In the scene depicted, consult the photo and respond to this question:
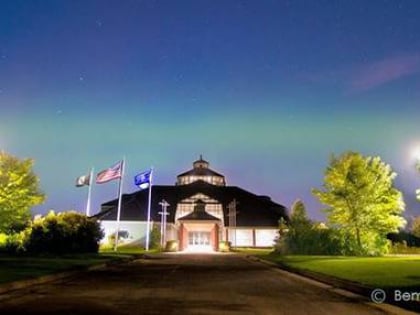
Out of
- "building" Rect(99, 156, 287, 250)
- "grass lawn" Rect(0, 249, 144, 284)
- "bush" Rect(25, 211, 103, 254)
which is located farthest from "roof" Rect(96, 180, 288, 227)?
"grass lawn" Rect(0, 249, 144, 284)

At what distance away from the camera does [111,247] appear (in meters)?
61.0

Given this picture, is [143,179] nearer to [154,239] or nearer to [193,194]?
[154,239]

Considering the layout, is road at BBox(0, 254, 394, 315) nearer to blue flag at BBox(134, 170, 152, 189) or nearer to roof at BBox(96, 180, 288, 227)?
blue flag at BBox(134, 170, 152, 189)

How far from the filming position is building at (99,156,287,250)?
2840 inches

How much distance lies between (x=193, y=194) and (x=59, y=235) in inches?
1706

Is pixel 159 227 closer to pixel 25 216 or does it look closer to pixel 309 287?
pixel 25 216

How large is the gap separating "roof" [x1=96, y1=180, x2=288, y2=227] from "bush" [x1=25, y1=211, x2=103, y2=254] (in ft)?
105

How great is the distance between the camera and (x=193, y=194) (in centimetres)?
8138

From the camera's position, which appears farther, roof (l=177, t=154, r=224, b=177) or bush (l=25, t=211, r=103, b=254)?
roof (l=177, t=154, r=224, b=177)

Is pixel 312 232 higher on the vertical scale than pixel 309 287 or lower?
higher

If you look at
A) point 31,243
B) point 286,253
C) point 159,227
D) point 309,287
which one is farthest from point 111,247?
point 309,287

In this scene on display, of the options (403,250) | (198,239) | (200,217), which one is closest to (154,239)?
(200,217)

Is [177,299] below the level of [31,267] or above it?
below

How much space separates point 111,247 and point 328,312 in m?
53.7
